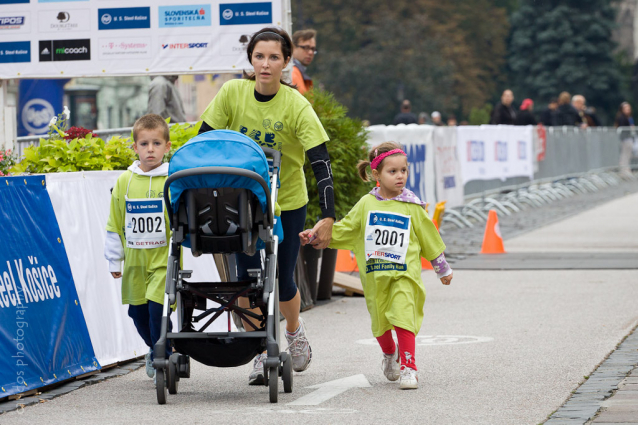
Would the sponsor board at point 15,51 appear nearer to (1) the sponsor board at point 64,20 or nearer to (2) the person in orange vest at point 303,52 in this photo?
(1) the sponsor board at point 64,20

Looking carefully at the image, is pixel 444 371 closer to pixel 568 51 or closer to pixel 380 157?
pixel 380 157

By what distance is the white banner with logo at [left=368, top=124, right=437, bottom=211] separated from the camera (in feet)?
50.1

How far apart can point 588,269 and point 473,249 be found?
9.21 ft

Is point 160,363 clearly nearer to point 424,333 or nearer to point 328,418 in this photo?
point 328,418

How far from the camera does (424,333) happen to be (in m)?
8.62

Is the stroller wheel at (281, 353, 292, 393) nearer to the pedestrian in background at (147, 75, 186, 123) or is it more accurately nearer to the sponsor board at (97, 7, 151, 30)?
the pedestrian in background at (147, 75, 186, 123)

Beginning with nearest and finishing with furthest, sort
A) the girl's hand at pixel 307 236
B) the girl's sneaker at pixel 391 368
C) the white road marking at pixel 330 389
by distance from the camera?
the white road marking at pixel 330 389 < the girl's hand at pixel 307 236 < the girl's sneaker at pixel 391 368

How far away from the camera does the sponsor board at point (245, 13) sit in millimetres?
11453

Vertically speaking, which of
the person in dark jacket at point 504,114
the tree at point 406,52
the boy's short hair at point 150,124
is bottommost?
the boy's short hair at point 150,124

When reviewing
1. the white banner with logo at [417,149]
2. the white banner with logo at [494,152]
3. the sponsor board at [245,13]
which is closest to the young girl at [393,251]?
the sponsor board at [245,13]

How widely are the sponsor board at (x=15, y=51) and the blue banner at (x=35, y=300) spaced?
5848mm

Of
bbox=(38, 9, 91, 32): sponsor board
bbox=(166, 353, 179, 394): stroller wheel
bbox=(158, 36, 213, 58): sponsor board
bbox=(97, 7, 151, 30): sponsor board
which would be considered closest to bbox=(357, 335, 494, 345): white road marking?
bbox=(166, 353, 179, 394): stroller wheel

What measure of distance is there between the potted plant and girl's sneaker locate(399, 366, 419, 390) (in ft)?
11.5

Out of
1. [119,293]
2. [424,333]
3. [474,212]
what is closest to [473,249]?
[474,212]
